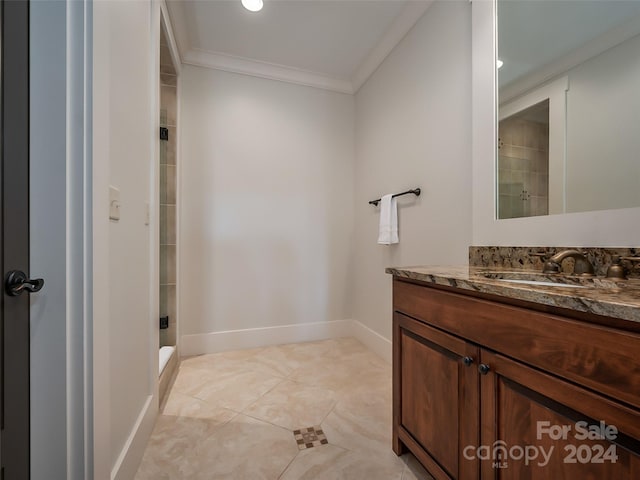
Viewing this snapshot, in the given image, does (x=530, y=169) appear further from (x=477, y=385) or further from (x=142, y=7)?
(x=142, y=7)

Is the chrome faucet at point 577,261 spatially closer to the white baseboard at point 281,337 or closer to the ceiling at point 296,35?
the white baseboard at point 281,337

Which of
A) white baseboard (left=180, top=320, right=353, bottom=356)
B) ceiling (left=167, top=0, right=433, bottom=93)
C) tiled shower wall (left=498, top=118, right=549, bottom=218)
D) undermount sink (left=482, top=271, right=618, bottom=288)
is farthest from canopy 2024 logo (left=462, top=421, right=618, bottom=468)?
ceiling (left=167, top=0, right=433, bottom=93)

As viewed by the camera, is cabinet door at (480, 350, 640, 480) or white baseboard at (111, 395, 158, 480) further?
white baseboard at (111, 395, 158, 480)

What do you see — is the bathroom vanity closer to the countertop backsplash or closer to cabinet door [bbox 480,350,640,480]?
cabinet door [bbox 480,350,640,480]

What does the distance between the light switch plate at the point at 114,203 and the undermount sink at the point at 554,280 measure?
1290 millimetres

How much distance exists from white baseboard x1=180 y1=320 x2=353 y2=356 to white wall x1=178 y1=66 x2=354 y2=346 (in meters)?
0.05

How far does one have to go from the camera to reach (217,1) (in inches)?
71.0

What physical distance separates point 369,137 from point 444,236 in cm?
124

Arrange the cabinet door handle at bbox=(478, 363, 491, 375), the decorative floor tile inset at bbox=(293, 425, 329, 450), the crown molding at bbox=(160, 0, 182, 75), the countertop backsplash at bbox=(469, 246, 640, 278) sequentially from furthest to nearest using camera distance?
the crown molding at bbox=(160, 0, 182, 75)
the decorative floor tile inset at bbox=(293, 425, 329, 450)
the countertop backsplash at bbox=(469, 246, 640, 278)
the cabinet door handle at bbox=(478, 363, 491, 375)

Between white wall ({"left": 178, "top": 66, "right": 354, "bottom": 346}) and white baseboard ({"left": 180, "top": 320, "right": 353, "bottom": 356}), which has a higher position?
white wall ({"left": 178, "top": 66, "right": 354, "bottom": 346})

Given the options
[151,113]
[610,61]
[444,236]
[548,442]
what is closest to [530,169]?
[610,61]

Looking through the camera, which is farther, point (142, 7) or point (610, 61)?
point (142, 7)

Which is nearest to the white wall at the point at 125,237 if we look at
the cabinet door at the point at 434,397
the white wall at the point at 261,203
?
the white wall at the point at 261,203

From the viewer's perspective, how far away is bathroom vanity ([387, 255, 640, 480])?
0.53 m
